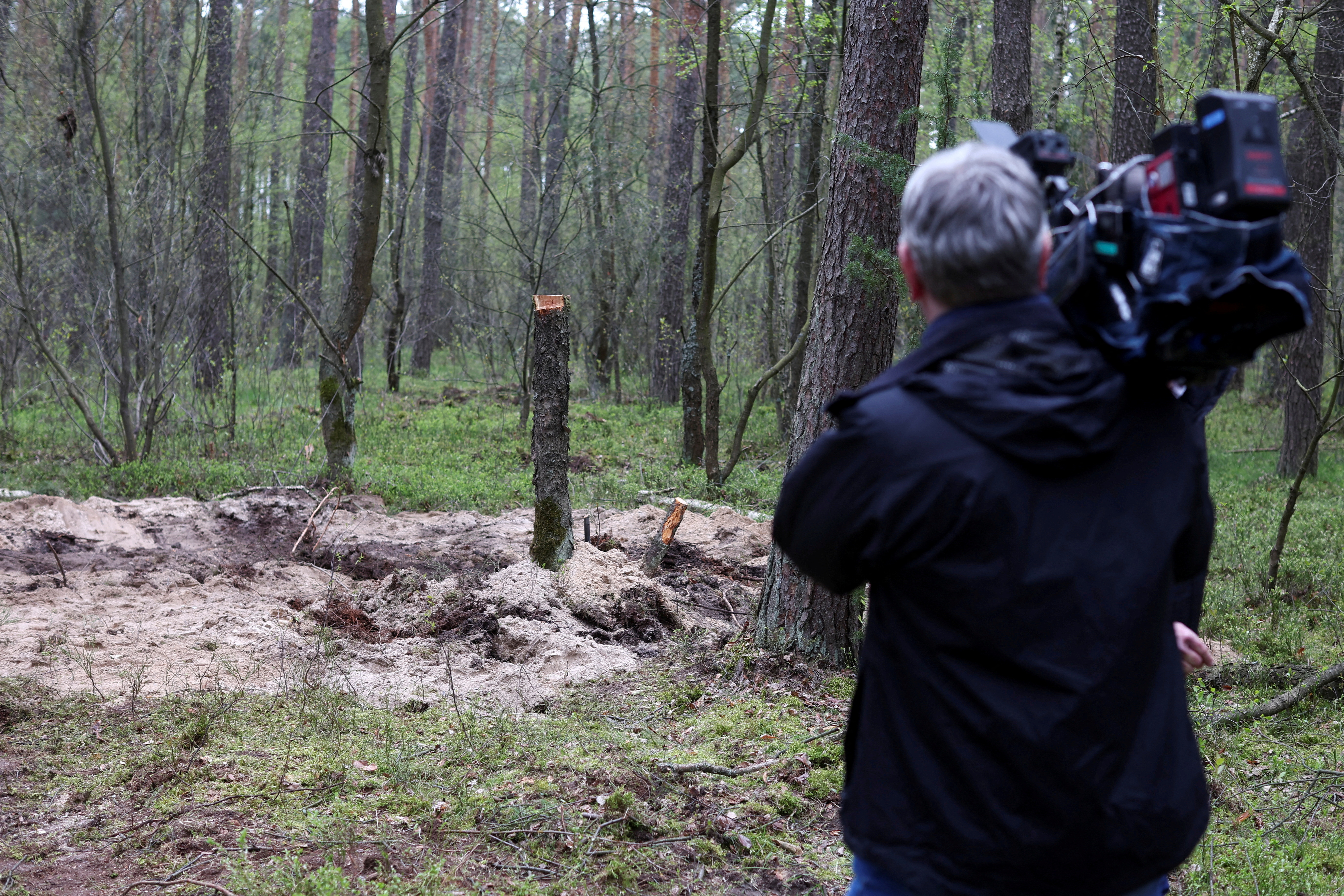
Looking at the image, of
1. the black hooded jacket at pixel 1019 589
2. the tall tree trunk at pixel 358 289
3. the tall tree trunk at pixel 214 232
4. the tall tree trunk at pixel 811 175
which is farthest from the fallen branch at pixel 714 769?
the tall tree trunk at pixel 214 232

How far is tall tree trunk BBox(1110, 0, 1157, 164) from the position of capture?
10281 mm

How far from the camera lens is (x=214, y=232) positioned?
1091cm

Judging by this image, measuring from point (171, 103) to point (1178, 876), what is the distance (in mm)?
11069

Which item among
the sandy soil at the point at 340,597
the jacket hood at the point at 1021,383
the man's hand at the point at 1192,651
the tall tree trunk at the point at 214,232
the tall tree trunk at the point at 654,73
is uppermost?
the tall tree trunk at the point at 654,73

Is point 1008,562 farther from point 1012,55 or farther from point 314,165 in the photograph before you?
point 314,165

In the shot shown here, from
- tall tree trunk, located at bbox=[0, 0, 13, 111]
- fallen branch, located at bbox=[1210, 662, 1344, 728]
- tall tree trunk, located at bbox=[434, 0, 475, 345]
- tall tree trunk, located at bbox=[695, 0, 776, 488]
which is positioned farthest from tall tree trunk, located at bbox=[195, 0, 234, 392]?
fallen branch, located at bbox=[1210, 662, 1344, 728]

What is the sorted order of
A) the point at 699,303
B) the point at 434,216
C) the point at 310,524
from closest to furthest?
the point at 310,524, the point at 699,303, the point at 434,216

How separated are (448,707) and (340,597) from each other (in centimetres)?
194

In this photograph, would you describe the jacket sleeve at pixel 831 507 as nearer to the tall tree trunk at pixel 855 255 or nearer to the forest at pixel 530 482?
the forest at pixel 530 482

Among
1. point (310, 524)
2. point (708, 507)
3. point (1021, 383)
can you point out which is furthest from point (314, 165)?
point (1021, 383)

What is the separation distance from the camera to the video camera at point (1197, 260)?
1457 millimetres

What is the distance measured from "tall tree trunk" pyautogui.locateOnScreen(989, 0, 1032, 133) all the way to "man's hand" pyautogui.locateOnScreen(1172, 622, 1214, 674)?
22.8 ft

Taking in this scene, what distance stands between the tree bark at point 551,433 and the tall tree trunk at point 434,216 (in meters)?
11.8

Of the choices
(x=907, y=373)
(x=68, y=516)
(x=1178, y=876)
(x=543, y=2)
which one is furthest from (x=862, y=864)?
(x=543, y=2)
